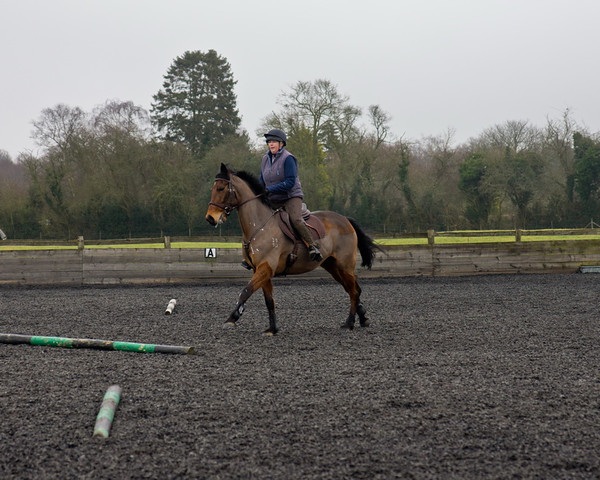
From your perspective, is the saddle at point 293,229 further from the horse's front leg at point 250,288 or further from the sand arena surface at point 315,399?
the sand arena surface at point 315,399

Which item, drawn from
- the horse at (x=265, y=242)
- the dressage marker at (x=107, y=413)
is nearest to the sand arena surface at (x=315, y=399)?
the dressage marker at (x=107, y=413)

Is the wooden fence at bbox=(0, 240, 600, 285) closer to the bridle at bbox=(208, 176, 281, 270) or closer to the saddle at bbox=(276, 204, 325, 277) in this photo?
the saddle at bbox=(276, 204, 325, 277)

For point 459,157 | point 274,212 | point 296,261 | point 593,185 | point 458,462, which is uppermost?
point 459,157

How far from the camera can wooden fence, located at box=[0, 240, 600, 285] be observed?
14656 millimetres

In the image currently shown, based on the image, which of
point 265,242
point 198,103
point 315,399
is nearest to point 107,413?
point 315,399

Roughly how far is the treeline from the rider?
24.8 meters

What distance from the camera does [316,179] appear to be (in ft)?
112

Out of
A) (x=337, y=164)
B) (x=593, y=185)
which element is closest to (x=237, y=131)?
(x=337, y=164)

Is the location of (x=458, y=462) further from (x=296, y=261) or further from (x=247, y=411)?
(x=296, y=261)

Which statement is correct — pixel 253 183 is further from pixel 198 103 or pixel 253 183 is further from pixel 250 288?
pixel 198 103

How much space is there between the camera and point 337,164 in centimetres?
3662

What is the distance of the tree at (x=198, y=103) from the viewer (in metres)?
43.2

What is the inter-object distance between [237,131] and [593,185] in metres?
22.6

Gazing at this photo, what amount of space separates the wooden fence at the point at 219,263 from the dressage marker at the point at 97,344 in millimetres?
8089
